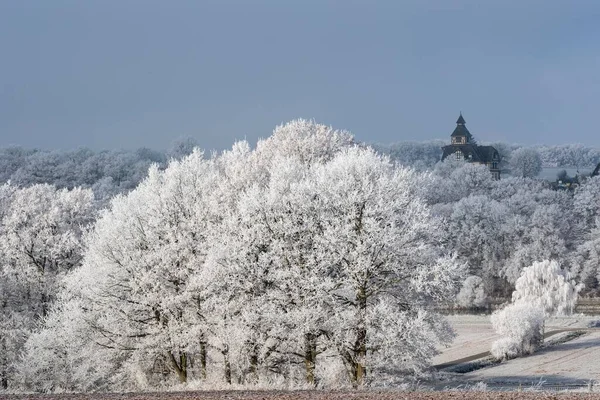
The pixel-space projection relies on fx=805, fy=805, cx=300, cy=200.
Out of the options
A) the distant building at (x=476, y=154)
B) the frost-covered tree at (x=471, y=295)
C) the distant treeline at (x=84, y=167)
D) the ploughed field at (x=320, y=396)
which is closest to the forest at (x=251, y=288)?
the ploughed field at (x=320, y=396)

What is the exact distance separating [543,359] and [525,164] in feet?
387

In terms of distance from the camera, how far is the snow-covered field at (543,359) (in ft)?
157

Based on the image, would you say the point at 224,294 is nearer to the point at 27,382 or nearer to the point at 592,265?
the point at 27,382

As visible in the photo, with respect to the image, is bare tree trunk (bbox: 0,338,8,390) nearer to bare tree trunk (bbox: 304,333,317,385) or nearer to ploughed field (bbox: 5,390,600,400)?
bare tree trunk (bbox: 304,333,317,385)

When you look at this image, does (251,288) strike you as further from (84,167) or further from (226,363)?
(84,167)

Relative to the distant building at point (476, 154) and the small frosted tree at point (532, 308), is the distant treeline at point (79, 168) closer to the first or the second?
the small frosted tree at point (532, 308)

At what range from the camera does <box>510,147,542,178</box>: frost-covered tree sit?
16688 cm

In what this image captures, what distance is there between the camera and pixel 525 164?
16838 cm

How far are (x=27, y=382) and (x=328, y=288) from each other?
708 inches

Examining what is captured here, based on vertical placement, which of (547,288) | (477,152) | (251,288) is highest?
(477,152)

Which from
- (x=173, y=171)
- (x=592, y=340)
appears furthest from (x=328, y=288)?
(x=592, y=340)

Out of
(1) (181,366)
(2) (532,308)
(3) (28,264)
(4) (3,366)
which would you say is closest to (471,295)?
(2) (532,308)

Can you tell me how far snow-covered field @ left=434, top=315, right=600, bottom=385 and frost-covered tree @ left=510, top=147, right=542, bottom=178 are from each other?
313ft

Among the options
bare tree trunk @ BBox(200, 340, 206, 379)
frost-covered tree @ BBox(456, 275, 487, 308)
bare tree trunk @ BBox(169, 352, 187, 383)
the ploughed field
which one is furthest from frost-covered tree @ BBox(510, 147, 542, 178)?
the ploughed field
